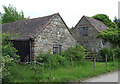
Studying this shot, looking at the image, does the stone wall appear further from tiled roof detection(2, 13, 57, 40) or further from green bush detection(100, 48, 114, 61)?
green bush detection(100, 48, 114, 61)

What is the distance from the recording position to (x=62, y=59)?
11523 mm

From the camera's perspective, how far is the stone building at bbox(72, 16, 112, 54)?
66.9ft

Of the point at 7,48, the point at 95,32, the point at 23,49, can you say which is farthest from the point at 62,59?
the point at 95,32

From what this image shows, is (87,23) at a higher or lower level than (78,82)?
higher

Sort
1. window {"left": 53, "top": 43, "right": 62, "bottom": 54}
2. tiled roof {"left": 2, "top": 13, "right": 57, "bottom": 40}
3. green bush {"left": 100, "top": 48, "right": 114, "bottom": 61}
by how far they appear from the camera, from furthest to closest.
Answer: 1. green bush {"left": 100, "top": 48, "right": 114, "bottom": 61}
2. window {"left": 53, "top": 43, "right": 62, "bottom": 54}
3. tiled roof {"left": 2, "top": 13, "right": 57, "bottom": 40}

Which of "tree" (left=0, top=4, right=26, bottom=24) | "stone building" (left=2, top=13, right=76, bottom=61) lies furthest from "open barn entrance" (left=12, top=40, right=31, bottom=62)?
"tree" (left=0, top=4, right=26, bottom=24)

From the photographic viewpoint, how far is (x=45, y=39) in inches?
501

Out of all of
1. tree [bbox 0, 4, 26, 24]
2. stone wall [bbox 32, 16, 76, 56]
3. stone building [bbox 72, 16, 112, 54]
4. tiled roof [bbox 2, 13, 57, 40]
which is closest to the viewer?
stone wall [bbox 32, 16, 76, 56]

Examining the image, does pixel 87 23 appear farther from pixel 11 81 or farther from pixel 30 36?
pixel 11 81

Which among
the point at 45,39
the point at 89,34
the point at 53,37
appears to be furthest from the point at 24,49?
the point at 89,34

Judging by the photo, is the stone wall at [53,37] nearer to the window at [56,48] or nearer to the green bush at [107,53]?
the window at [56,48]

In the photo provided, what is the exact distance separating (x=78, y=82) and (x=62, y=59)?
3.37 metres

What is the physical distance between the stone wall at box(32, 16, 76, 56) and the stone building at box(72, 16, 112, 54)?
5.90 meters

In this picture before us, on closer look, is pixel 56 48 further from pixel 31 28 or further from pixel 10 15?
pixel 10 15
